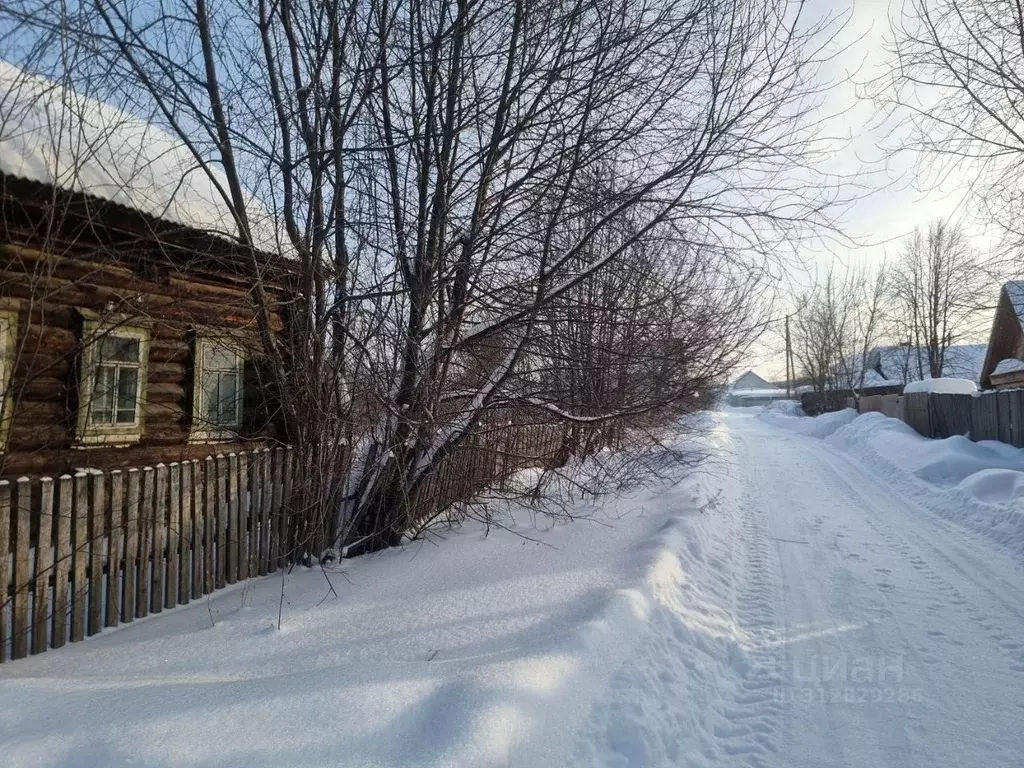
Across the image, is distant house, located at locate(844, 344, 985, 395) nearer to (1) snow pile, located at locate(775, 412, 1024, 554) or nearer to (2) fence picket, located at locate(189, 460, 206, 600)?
(1) snow pile, located at locate(775, 412, 1024, 554)

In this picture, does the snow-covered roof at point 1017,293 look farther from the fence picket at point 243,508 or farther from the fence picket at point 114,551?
the fence picket at point 114,551

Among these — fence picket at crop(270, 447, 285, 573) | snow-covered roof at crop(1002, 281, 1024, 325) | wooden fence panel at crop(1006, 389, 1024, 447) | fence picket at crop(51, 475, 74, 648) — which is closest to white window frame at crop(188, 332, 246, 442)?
fence picket at crop(270, 447, 285, 573)

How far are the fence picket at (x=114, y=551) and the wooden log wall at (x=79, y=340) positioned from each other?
55.4 inches

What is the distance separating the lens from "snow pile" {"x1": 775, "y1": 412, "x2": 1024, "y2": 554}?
7199 millimetres

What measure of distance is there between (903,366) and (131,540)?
43.5m

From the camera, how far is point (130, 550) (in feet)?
13.5

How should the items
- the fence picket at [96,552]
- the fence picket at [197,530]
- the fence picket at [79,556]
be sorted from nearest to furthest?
the fence picket at [79,556]
the fence picket at [96,552]
the fence picket at [197,530]

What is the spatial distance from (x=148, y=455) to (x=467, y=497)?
3923 mm

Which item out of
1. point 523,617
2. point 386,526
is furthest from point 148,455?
point 523,617

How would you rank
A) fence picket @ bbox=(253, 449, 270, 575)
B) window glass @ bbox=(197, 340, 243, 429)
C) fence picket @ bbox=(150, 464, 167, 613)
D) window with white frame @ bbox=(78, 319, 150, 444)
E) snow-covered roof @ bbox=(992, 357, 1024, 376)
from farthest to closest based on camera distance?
snow-covered roof @ bbox=(992, 357, 1024, 376)
window glass @ bbox=(197, 340, 243, 429)
window with white frame @ bbox=(78, 319, 150, 444)
fence picket @ bbox=(253, 449, 270, 575)
fence picket @ bbox=(150, 464, 167, 613)

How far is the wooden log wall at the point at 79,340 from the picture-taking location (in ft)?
17.8

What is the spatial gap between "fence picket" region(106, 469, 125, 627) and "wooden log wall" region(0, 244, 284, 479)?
141cm

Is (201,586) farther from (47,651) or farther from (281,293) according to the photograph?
(281,293)

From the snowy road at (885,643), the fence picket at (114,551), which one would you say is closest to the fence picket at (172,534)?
the fence picket at (114,551)
